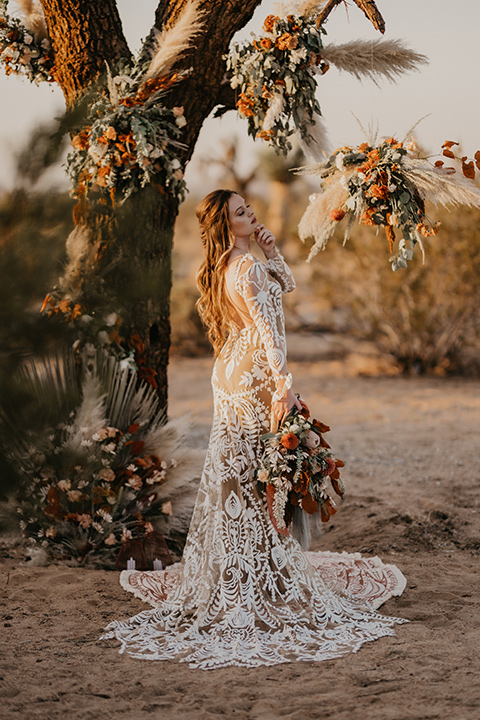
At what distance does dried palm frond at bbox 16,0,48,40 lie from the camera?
15.6 ft

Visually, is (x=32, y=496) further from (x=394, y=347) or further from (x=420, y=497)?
(x=394, y=347)

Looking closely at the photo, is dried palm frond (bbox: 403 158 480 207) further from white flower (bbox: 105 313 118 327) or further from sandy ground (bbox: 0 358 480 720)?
sandy ground (bbox: 0 358 480 720)

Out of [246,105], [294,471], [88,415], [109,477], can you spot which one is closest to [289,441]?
[294,471]

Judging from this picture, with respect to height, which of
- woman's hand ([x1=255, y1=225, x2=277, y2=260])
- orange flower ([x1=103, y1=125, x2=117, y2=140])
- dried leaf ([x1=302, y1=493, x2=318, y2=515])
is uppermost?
orange flower ([x1=103, y1=125, x2=117, y2=140])

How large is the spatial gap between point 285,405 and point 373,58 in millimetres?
2250

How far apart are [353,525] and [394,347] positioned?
24.3 feet

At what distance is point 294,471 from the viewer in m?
3.38

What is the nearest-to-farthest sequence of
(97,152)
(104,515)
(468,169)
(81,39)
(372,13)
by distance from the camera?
(468,169), (372,13), (97,152), (104,515), (81,39)

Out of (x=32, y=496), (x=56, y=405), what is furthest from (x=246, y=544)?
(x=56, y=405)

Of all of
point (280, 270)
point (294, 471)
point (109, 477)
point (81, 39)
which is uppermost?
point (81, 39)

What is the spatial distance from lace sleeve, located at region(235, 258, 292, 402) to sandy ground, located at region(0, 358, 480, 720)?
1252 mm

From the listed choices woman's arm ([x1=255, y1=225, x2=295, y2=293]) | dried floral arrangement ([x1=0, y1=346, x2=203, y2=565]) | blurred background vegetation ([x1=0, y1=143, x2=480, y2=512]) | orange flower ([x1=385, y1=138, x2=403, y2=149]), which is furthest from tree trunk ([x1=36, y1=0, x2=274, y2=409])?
blurred background vegetation ([x1=0, y1=143, x2=480, y2=512])

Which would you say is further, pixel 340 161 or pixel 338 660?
pixel 340 161

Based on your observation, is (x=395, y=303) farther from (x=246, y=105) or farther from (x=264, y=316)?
(x=264, y=316)
